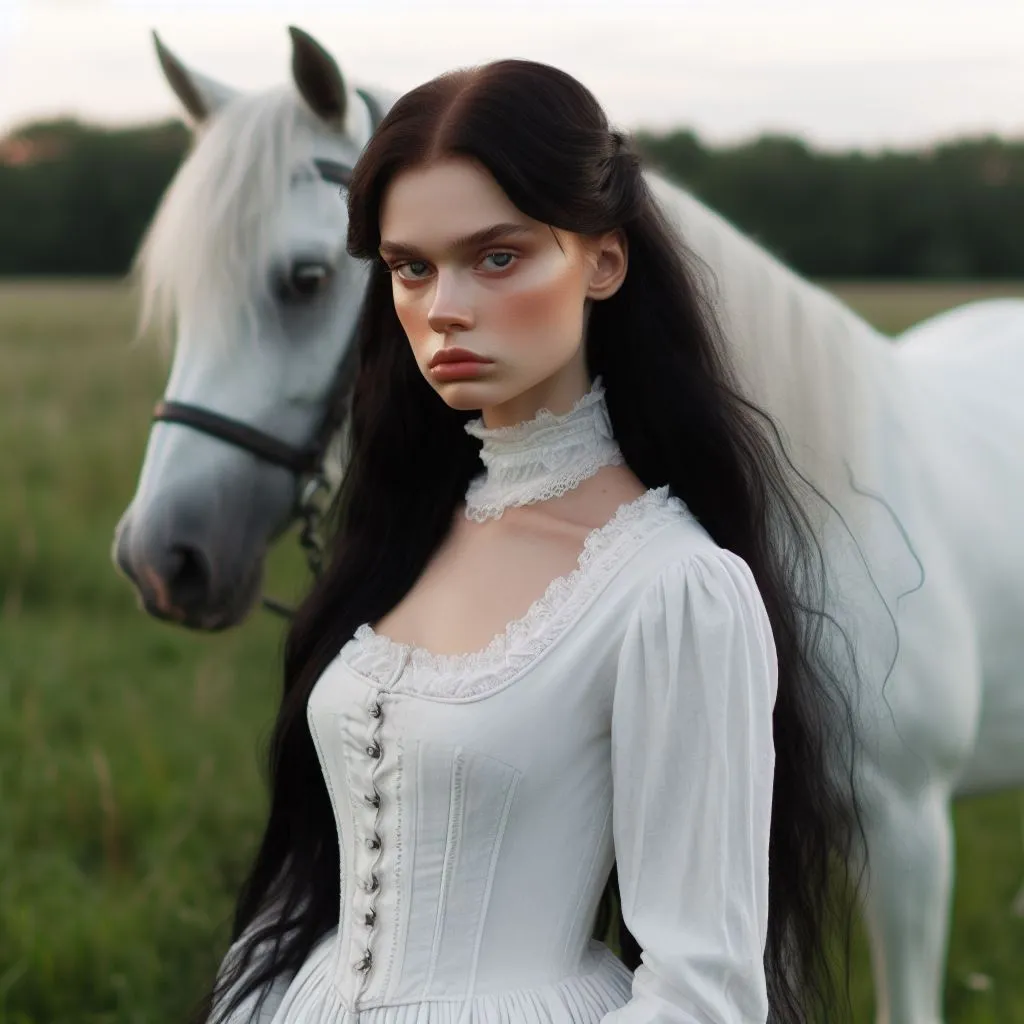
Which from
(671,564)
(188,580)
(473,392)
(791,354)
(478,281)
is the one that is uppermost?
(478,281)

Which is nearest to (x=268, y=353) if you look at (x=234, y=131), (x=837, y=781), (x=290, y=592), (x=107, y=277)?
(x=234, y=131)

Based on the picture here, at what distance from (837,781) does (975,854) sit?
2268 millimetres

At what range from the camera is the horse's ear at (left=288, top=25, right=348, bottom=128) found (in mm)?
2326

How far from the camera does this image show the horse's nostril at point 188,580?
2.17 meters

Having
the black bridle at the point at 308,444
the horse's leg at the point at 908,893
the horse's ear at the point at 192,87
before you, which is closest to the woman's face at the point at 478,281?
the black bridle at the point at 308,444

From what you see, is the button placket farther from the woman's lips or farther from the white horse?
the white horse

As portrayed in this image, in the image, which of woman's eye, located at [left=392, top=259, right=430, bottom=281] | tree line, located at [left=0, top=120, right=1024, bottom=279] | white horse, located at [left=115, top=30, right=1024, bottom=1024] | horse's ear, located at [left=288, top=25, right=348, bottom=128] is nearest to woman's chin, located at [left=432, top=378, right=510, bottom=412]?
woman's eye, located at [left=392, top=259, right=430, bottom=281]

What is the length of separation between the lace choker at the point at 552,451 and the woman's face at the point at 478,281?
0.30ft

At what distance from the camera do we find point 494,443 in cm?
146

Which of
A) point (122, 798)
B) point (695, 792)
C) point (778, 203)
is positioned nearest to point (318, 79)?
point (695, 792)

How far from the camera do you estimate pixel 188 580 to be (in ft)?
7.27

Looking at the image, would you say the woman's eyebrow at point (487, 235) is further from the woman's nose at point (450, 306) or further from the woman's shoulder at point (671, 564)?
the woman's shoulder at point (671, 564)

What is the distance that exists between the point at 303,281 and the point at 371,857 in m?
1.22

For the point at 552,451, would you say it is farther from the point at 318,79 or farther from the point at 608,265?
the point at 318,79
